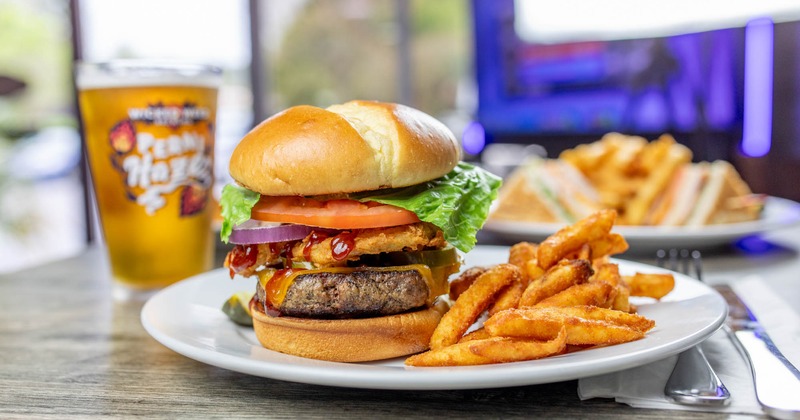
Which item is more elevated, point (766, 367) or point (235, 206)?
point (235, 206)

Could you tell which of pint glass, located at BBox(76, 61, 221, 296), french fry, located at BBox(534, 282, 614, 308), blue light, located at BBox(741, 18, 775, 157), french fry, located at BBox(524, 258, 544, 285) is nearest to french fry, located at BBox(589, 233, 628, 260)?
french fry, located at BBox(524, 258, 544, 285)

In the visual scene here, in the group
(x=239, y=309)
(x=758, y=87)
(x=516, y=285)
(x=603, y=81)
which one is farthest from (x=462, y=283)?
(x=603, y=81)

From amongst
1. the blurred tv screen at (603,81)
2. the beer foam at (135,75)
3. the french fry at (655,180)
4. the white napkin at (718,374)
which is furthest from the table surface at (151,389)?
the blurred tv screen at (603,81)

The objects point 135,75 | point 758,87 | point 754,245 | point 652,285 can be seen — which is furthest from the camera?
point 758,87

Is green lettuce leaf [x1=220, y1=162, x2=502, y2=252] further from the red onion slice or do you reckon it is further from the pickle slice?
the pickle slice

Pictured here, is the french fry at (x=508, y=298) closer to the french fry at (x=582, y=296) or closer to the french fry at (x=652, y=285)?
the french fry at (x=582, y=296)

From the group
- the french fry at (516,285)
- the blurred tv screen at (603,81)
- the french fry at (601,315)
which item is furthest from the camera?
the blurred tv screen at (603,81)

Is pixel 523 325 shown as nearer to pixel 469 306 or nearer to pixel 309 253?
pixel 469 306
